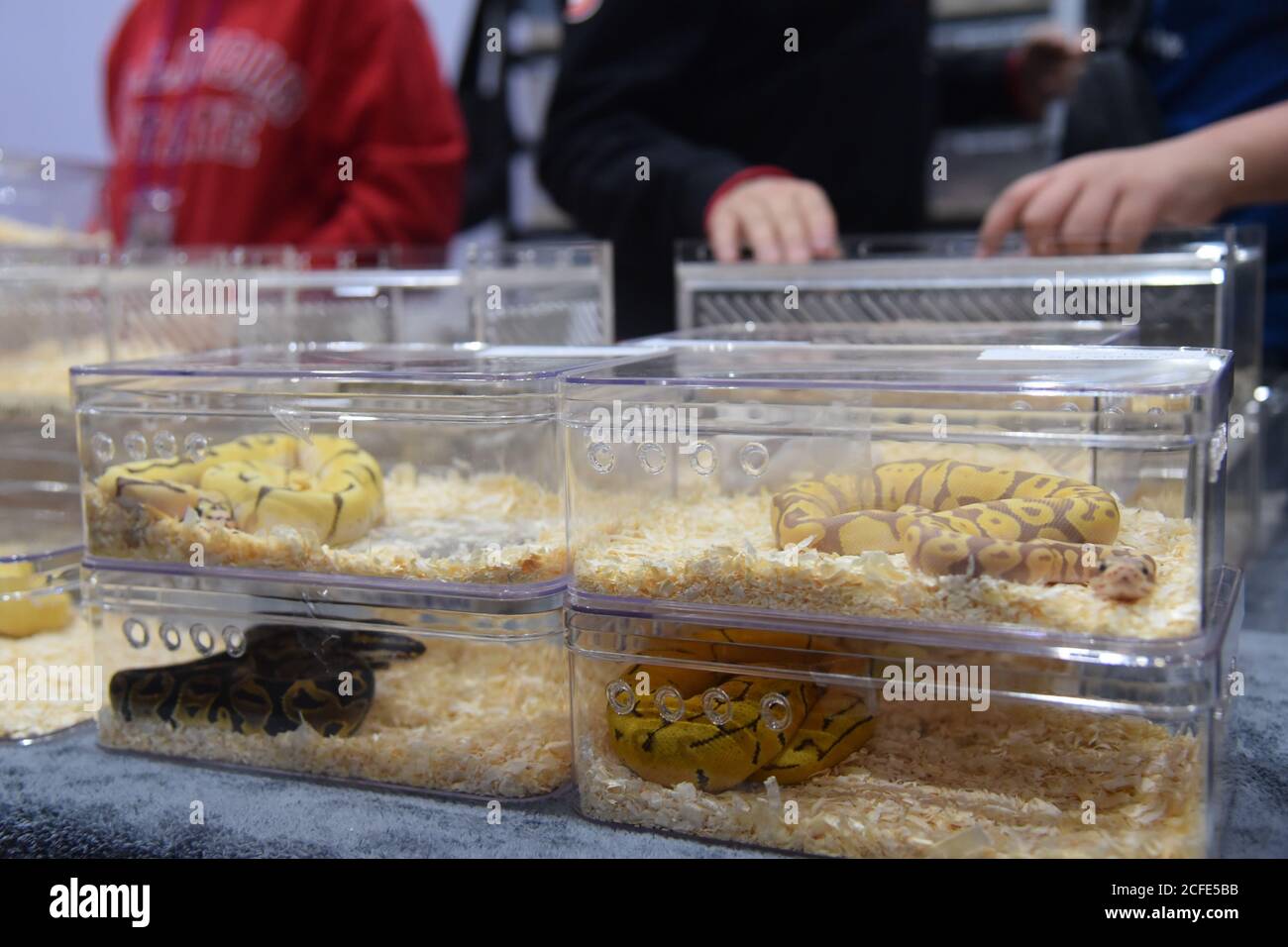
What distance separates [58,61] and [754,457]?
13.6 feet

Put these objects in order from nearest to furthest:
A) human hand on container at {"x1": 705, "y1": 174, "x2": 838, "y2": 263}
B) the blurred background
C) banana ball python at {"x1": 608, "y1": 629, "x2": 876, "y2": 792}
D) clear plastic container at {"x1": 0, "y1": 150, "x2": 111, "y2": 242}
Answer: banana ball python at {"x1": 608, "y1": 629, "x2": 876, "y2": 792} < human hand on container at {"x1": 705, "y1": 174, "x2": 838, "y2": 263} < clear plastic container at {"x1": 0, "y1": 150, "x2": 111, "y2": 242} < the blurred background

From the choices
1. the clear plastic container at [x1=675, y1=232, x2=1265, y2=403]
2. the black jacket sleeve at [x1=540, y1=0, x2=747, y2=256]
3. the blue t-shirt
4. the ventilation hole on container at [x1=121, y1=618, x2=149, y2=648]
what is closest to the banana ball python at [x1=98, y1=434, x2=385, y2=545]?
the ventilation hole on container at [x1=121, y1=618, x2=149, y2=648]

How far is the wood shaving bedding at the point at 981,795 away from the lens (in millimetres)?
747

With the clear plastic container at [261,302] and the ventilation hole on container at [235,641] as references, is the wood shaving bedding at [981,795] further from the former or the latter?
the clear plastic container at [261,302]

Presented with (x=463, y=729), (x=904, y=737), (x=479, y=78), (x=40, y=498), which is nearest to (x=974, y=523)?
(x=904, y=737)

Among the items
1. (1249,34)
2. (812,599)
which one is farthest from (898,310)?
(1249,34)

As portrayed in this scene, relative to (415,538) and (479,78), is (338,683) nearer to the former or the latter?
(415,538)

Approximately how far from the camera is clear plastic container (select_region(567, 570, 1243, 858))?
0.74 m

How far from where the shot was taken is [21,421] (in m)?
1.68

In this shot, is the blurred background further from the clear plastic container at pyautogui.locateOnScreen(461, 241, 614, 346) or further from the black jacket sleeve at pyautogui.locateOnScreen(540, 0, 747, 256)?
the clear plastic container at pyautogui.locateOnScreen(461, 241, 614, 346)

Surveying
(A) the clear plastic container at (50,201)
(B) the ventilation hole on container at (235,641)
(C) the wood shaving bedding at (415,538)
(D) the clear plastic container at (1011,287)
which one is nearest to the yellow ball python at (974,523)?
(C) the wood shaving bedding at (415,538)

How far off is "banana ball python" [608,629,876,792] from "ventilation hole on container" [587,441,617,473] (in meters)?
0.15

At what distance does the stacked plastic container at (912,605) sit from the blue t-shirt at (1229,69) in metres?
1.09

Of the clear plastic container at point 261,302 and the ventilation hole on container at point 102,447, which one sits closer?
the ventilation hole on container at point 102,447
